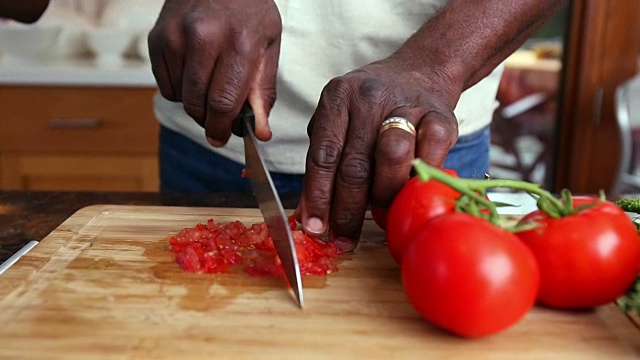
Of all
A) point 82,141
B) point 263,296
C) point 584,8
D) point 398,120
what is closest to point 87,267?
point 263,296

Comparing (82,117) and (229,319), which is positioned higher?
(229,319)

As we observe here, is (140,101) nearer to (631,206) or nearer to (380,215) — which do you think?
(380,215)

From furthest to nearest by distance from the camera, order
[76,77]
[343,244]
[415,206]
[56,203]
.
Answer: [76,77] < [56,203] < [343,244] < [415,206]

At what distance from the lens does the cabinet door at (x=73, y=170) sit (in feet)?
7.23

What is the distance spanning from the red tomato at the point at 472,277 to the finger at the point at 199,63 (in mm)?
389

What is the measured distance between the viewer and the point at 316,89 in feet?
3.88

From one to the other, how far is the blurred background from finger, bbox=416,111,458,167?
1495 millimetres

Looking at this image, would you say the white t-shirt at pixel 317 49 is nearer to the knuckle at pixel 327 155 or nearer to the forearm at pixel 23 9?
the knuckle at pixel 327 155

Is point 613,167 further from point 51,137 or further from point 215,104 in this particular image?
point 215,104

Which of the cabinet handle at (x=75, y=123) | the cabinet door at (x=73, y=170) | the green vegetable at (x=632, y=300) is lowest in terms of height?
the cabinet door at (x=73, y=170)

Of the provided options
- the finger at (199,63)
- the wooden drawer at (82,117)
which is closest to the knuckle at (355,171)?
the finger at (199,63)

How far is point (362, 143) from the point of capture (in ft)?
2.72

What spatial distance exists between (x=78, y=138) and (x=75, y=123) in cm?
5

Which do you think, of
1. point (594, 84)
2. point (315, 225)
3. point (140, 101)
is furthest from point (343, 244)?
point (594, 84)
